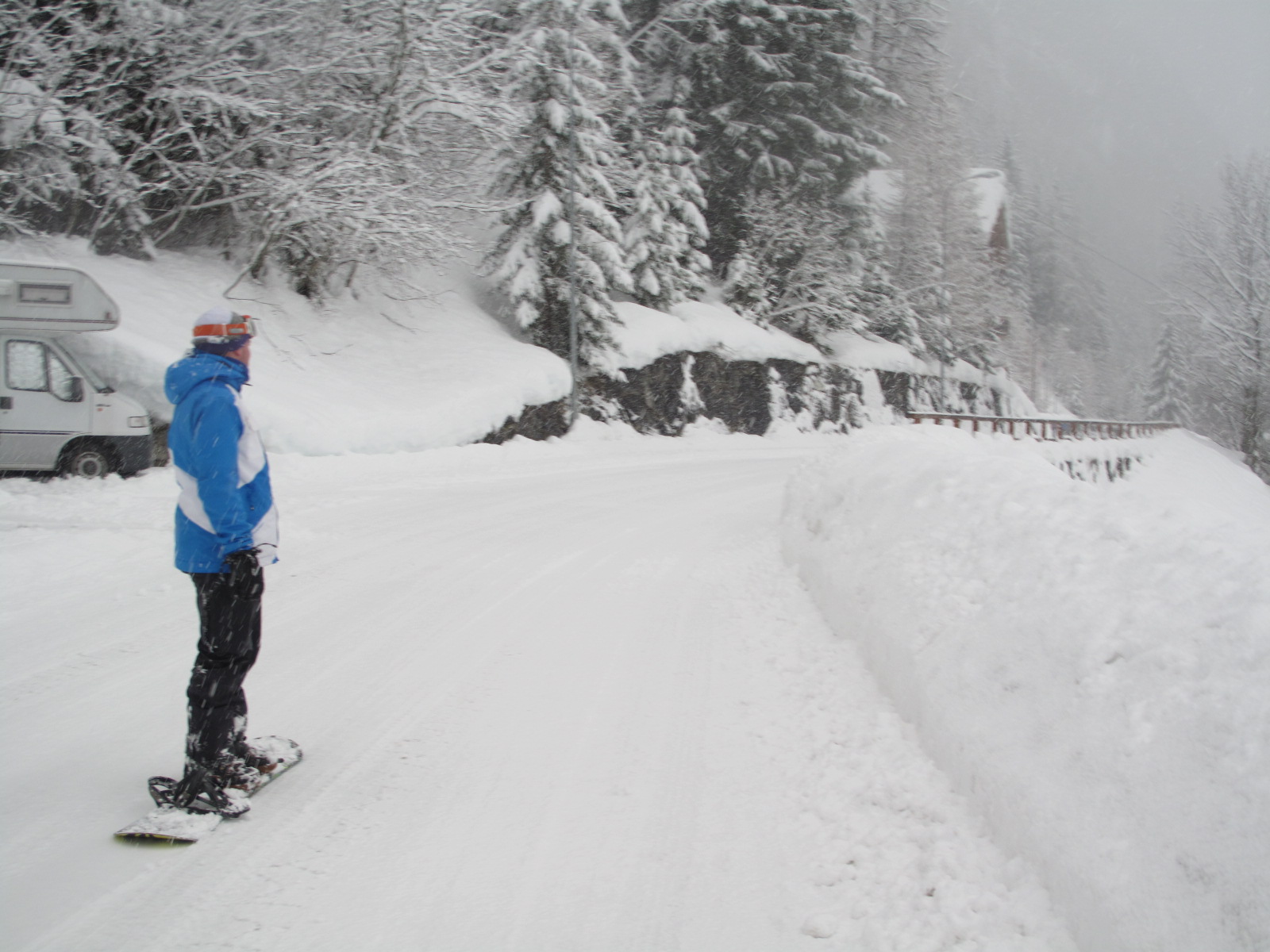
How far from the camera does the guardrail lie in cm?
1549

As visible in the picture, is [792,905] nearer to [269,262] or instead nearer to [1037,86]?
[269,262]

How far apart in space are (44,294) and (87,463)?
223 centimetres

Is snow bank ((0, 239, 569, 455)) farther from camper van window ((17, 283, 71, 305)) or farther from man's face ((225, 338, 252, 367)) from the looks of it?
man's face ((225, 338, 252, 367))

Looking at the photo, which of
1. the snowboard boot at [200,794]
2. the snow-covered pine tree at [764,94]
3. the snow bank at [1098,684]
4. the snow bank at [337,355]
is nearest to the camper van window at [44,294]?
the snow bank at [337,355]

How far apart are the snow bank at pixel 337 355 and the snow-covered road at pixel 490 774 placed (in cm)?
609

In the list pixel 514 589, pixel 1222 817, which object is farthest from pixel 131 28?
pixel 1222 817

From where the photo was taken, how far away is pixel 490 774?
3.38 meters

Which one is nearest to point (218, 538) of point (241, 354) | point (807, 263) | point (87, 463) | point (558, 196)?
point (241, 354)

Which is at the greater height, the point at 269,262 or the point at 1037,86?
the point at 1037,86

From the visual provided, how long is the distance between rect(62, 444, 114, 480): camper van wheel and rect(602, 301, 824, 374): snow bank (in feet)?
42.9

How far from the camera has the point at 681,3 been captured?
2884 centimetres

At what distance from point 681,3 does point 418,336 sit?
1928 cm

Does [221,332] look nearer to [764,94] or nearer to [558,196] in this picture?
[558,196]

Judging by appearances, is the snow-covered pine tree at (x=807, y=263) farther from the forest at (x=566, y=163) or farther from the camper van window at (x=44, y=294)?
the camper van window at (x=44, y=294)
